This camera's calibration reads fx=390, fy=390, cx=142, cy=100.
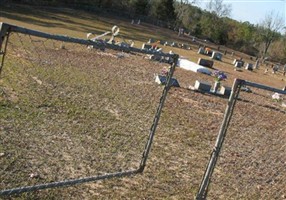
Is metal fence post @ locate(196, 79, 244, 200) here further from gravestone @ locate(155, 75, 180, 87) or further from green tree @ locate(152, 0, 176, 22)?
green tree @ locate(152, 0, 176, 22)

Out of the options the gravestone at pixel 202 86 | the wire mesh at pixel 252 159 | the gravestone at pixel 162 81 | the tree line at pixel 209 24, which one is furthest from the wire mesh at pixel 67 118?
the tree line at pixel 209 24

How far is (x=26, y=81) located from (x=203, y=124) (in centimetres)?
637

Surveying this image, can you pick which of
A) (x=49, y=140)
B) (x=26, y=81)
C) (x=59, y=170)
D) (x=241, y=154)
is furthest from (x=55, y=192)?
(x=26, y=81)

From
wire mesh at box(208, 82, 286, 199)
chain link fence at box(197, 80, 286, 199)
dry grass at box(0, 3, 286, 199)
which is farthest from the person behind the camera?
wire mesh at box(208, 82, 286, 199)

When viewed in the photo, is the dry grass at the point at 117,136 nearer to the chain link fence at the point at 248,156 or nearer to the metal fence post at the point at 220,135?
the chain link fence at the point at 248,156

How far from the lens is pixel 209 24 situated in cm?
7688

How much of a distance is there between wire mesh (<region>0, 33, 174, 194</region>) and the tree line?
42.7m

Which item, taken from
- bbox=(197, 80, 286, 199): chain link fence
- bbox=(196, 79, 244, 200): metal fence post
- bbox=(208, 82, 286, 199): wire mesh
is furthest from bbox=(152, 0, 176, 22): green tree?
bbox=(196, 79, 244, 200): metal fence post

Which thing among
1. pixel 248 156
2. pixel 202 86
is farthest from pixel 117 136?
pixel 202 86

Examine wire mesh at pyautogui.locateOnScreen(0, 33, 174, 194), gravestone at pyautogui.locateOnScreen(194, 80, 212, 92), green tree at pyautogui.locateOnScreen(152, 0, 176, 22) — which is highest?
green tree at pyautogui.locateOnScreen(152, 0, 176, 22)

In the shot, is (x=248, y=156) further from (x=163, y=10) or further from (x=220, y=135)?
(x=163, y=10)

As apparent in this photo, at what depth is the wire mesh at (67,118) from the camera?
7.64 metres

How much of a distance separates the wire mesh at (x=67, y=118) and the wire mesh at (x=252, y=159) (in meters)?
2.11

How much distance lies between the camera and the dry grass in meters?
7.55
